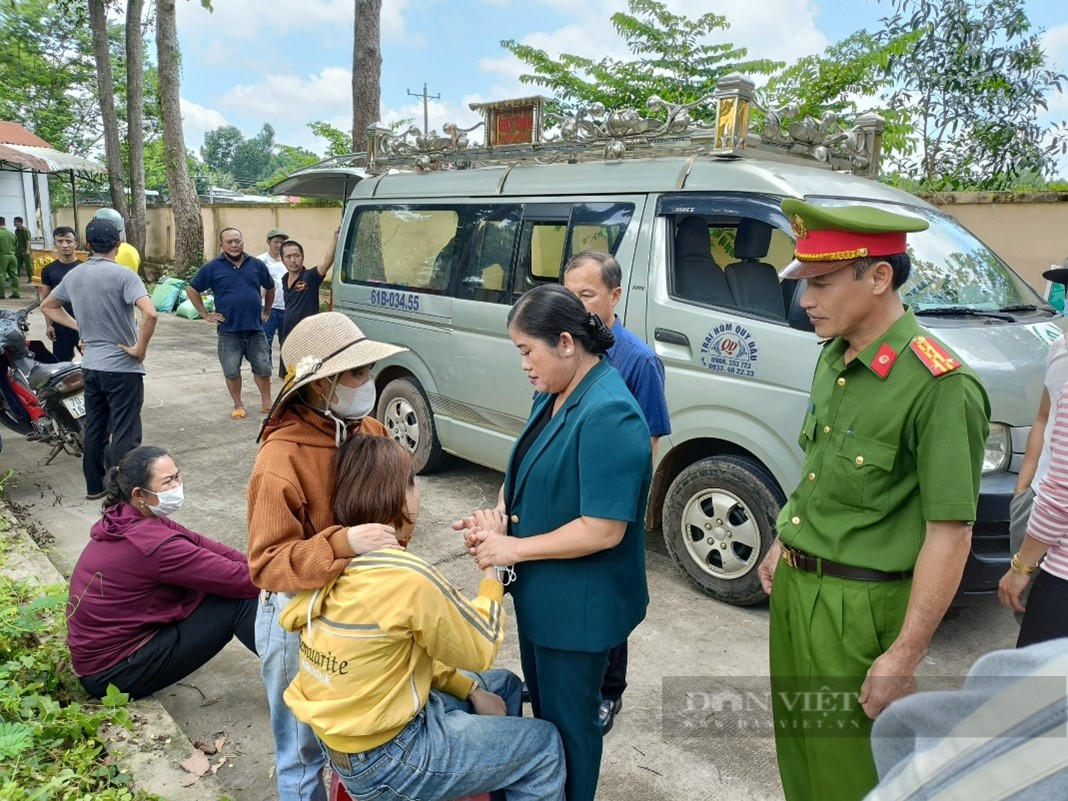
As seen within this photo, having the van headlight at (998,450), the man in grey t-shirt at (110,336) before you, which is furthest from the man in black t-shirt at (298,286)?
the van headlight at (998,450)

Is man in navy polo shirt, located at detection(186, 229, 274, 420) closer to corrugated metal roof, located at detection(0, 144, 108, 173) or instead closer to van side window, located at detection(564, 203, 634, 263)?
van side window, located at detection(564, 203, 634, 263)

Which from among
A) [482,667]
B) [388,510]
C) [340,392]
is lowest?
[482,667]

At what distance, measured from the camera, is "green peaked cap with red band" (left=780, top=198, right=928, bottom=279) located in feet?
5.68

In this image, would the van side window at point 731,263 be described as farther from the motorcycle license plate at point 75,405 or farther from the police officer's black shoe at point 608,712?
the motorcycle license plate at point 75,405

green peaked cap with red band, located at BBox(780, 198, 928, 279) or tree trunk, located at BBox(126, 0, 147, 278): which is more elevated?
tree trunk, located at BBox(126, 0, 147, 278)

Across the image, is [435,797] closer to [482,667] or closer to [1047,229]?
[482,667]

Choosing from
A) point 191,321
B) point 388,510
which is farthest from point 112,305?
point 191,321

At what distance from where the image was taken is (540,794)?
1.96 meters

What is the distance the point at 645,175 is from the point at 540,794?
3.07 metres

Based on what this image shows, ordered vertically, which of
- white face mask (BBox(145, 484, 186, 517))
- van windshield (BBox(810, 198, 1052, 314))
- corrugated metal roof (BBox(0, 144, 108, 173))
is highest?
corrugated metal roof (BBox(0, 144, 108, 173))

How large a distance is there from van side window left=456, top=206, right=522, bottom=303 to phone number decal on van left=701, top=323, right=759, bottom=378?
1511 mm

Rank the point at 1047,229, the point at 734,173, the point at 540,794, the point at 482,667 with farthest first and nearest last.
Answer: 1. the point at 1047,229
2. the point at 734,173
3. the point at 540,794
4. the point at 482,667

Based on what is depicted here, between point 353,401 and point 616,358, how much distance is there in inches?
44.8

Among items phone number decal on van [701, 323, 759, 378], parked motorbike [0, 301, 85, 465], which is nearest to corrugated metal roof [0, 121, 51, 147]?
parked motorbike [0, 301, 85, 465]
